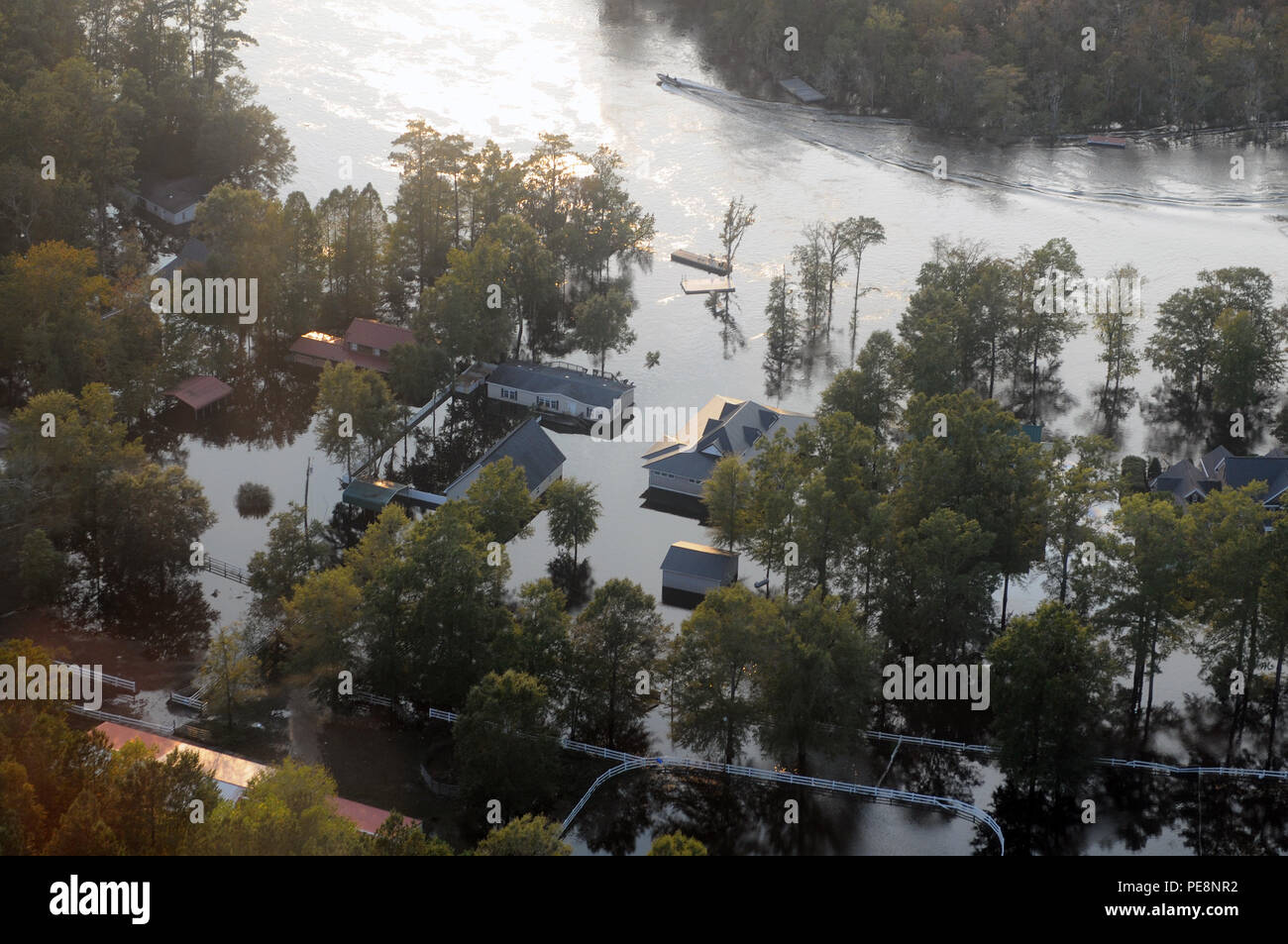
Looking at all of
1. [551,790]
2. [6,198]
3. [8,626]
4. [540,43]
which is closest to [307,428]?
[8,626]

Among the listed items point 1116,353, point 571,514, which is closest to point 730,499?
point 571,514

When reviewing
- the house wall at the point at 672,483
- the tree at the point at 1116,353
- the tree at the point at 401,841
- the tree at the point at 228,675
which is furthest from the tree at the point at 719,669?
the tree at the point at 1116,353

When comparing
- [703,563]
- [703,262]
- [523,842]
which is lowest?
[523,842]

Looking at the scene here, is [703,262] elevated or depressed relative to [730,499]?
elevated

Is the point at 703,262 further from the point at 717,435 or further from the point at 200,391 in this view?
the point at 200,391

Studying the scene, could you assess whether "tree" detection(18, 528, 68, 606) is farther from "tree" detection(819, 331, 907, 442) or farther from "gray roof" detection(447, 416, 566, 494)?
"tree" detection(819, 331, 907, 442)

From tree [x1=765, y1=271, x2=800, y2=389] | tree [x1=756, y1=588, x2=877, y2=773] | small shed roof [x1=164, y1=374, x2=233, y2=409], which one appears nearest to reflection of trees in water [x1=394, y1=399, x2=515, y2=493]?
small shed roof [x1=164, y1=374, x2=233, y2=409]

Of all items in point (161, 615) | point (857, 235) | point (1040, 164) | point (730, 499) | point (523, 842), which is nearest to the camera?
point (523, 842)
